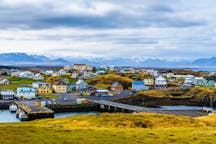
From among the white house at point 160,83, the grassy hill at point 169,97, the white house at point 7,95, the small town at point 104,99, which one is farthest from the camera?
the white house at point 160,83

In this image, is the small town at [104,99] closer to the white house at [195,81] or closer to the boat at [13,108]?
the boat at [13,108]

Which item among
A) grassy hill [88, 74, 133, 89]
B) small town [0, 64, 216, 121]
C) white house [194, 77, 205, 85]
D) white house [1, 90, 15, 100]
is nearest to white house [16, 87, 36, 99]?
small town [0, 64, 216, 121]

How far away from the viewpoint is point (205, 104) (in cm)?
11838

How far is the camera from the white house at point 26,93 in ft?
385

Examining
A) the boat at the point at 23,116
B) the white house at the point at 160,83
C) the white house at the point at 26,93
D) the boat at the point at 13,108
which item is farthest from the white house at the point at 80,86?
the boat at the point at 23,116

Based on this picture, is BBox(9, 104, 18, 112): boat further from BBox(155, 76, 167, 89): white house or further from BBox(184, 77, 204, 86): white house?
BBox(184, 77, 204, 86): white house

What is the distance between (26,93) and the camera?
11775cm

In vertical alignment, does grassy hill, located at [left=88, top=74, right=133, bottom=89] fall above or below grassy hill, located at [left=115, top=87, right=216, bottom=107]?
above

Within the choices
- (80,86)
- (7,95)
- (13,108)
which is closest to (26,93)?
(7,95)

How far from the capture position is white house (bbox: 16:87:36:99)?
4624 inches

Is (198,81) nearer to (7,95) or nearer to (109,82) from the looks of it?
(109,82)

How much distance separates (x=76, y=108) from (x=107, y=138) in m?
72.7

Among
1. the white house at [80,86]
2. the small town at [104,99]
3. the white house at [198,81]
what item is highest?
the white house at [198,81]

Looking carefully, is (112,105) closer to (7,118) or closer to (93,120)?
(7,118)
